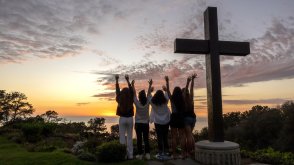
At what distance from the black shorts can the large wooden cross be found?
1.16m

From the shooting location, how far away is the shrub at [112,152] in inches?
377

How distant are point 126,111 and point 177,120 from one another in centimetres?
160

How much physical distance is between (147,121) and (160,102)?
0.73m

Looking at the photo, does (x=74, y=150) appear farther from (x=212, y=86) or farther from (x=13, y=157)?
(x=212, y=86)

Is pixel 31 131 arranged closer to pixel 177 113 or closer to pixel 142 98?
pixel 142 98

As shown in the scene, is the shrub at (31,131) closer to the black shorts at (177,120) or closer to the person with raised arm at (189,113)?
the black shorts at (177,120)

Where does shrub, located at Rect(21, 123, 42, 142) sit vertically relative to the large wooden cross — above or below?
below

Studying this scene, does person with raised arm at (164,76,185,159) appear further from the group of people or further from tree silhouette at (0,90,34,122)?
tree silhouette at (0,90,34,122)

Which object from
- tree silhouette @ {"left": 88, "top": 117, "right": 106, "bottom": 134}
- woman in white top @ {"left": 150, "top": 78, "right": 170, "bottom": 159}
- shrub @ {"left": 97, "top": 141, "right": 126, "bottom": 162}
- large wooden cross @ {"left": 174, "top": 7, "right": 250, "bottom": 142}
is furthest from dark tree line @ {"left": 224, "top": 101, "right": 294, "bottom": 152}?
shrub @ {"left": 97, "top": 141, "right": 126, "bottom": 162}

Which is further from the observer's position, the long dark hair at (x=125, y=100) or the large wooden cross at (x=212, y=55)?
the large wooden cross at (x=212, y=55)

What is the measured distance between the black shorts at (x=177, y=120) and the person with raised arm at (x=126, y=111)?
127cm

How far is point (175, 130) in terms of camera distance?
10227 millimetres

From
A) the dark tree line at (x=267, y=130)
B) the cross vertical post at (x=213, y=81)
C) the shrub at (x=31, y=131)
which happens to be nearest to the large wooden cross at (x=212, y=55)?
the cross vertical post at (x=213, y=81)

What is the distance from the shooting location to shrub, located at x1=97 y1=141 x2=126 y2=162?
31.4ft
